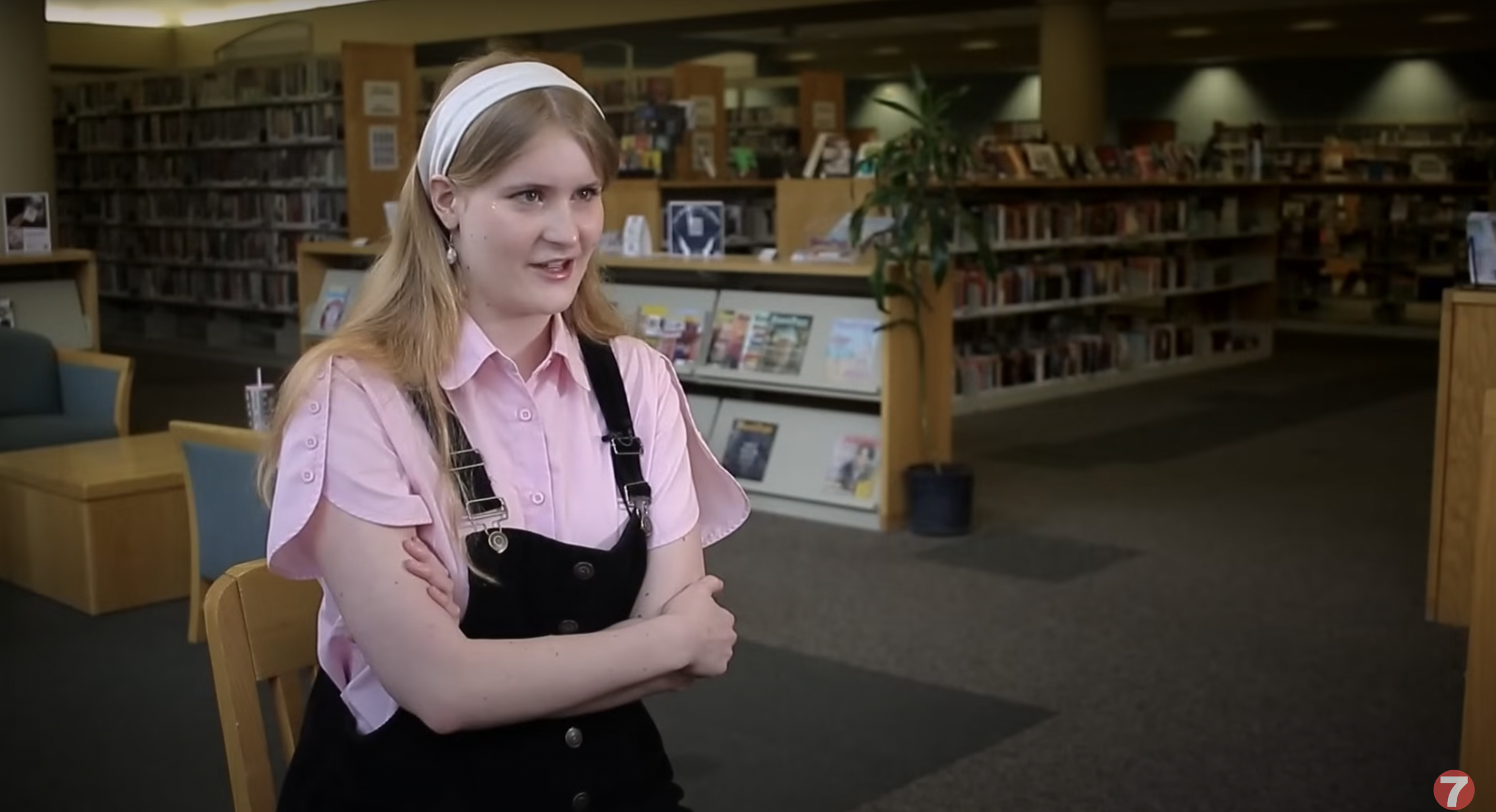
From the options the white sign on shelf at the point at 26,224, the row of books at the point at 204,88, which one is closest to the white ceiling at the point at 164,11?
the row of books at the point at 204,88

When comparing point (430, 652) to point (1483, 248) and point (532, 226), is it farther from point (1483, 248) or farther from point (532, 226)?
point (1483, 248)

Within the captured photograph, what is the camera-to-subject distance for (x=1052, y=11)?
14.7m

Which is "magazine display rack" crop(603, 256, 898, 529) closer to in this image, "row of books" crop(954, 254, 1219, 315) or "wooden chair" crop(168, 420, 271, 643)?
"wooden chair" crop(168, 420, 271, 643)

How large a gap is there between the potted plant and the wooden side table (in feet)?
8.97

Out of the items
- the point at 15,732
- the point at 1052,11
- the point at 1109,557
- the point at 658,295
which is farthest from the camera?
the point at 1052,11

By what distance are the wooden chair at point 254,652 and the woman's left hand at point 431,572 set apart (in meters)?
0.30

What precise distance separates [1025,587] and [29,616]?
3395 millimetres

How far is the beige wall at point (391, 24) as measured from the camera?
1510 cm

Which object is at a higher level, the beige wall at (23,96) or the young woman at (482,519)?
the beige wall at (23,96)

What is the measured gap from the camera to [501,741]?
162 centimetres

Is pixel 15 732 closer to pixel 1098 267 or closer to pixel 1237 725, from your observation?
pixel 1237 725

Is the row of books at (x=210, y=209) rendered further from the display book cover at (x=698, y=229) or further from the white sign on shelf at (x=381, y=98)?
the display book cover at (x=698, y=229)

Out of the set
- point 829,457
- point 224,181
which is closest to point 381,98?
point 224,181

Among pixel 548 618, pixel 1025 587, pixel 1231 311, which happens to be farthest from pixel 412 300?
pixel 1231 311
